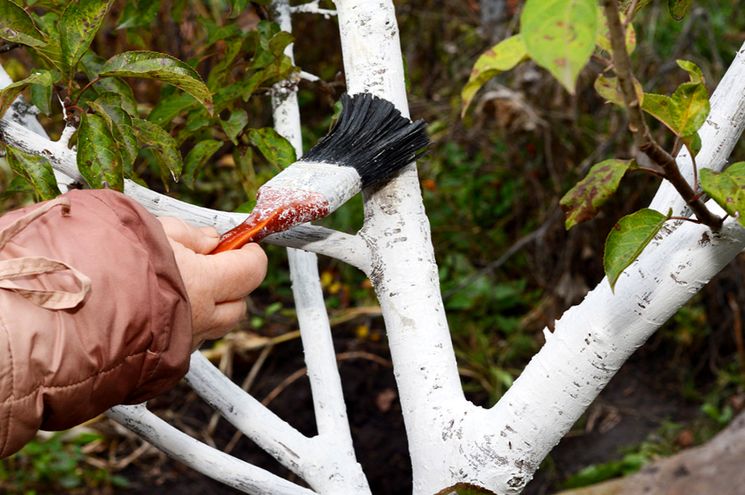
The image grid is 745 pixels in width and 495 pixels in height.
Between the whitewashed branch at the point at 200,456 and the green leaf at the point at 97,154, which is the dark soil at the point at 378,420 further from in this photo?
the green leaf at the point at 97,154

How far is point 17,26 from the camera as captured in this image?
0.93 m

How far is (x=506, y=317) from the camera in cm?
305

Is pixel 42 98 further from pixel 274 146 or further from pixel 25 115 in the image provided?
pixel 274 146

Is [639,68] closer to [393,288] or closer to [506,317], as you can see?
[506,317]

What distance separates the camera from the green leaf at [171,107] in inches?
46.6

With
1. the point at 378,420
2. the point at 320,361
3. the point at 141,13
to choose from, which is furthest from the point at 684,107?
the point at 378,420

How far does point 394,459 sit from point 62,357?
1849mm

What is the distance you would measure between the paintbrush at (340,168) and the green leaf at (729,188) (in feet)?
1.28

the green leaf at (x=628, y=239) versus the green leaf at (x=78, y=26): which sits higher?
the green leaf at (x=78, y=26)

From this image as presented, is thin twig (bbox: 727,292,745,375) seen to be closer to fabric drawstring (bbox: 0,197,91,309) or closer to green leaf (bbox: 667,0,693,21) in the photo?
green leaf (bbox: 667,0,693,21)

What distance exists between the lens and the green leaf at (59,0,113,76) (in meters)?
0.95

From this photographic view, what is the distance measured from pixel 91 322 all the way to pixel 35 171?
0.27m

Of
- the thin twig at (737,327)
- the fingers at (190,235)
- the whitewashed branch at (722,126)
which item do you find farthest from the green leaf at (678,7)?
the thin twig at (737,327)

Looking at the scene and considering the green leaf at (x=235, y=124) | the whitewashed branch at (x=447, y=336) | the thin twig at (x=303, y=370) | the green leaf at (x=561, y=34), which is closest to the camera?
the green leaf at (x=561, y=34)
